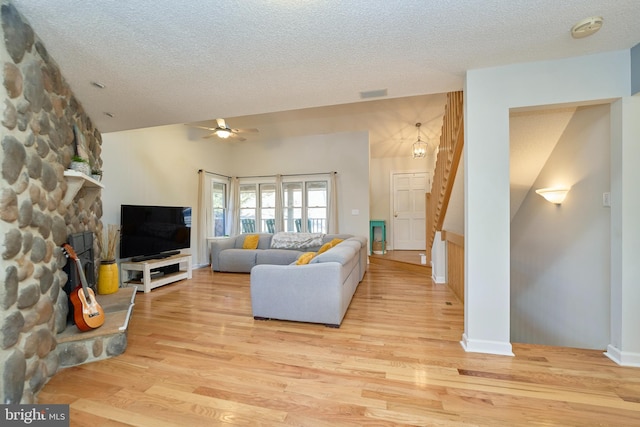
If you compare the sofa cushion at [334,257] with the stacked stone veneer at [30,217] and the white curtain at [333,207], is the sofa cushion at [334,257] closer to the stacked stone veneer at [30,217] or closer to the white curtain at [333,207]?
the stacked stone veneer at [30,217]

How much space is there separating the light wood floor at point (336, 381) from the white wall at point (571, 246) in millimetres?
619

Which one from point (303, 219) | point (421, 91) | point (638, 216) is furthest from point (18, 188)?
point (303, 219)

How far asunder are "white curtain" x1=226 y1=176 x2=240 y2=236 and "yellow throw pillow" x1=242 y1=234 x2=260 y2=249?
1017 mm

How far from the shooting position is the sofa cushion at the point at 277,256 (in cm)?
477

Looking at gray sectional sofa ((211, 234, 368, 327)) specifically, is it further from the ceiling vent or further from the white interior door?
the white interior door

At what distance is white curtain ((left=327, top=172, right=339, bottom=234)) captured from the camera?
226 inches

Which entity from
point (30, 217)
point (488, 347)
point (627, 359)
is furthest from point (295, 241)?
point (627, 359)

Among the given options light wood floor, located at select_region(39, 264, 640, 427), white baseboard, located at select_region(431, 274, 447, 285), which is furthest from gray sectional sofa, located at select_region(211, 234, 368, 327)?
white baseboard, located at select_region(431, 274, 447, 285)

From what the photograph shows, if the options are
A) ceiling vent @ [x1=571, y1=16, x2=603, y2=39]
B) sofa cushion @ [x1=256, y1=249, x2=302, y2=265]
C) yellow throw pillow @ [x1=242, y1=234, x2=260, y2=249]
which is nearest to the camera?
ceiling vent @ [x1=571, y1=16, x2=603, y2=39]

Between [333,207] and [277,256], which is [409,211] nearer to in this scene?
[333,207]

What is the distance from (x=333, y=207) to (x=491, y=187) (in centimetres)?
402

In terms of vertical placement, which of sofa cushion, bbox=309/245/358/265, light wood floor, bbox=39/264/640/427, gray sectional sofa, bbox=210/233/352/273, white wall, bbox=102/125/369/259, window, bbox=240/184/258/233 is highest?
white wall, bbox=102/125/369/259

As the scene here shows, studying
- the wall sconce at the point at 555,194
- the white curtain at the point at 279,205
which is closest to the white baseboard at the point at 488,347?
→ the wall sconce at the point at 555,194

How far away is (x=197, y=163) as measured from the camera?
539 cm
